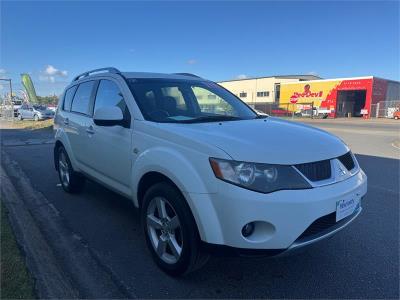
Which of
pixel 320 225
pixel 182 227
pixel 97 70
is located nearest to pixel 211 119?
pixel 182 227

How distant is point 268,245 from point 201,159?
81cm

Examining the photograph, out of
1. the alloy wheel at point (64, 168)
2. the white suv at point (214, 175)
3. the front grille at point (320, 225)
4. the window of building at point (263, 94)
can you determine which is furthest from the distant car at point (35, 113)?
the window of building at point (263, 94)

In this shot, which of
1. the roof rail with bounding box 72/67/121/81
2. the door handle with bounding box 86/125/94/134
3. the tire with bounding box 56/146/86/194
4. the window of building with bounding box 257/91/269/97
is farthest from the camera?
the window of building with bounding box 257/91/269/97

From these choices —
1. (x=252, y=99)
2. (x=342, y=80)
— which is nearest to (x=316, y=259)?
(x=342, y=80)

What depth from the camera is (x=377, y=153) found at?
10766 mm

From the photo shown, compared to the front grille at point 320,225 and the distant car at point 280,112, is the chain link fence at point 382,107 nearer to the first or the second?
the distant car at point 280,112

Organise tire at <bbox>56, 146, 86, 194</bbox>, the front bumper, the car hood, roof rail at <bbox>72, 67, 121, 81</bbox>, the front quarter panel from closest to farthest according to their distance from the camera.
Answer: the front bumper → the car hood → roof rail at <bbox>72, 67, 121, 81</bbox> → the front quarter panel → tire at <bbox>56, 146, 86, 194</bbox>

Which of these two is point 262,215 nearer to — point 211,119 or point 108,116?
point 211,119

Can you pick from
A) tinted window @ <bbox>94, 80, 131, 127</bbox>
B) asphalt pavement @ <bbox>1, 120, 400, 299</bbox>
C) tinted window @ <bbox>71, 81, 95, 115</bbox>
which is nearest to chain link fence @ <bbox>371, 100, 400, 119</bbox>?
asphalt pavement @ <bbox>1, 120, 400, 299</bbox>

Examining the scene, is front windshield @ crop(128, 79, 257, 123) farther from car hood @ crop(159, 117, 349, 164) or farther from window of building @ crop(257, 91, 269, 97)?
window of building @ crop(257, 91, 269, 97)

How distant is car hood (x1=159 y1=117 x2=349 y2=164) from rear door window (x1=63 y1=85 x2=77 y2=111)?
118 inches

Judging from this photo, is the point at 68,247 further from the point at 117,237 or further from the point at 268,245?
the point at 268,245

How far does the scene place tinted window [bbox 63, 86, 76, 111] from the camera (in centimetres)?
558

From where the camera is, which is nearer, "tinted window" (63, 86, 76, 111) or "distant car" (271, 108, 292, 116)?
"tinted window" (63, 86, 76, 111)
